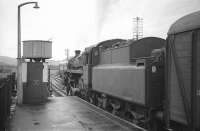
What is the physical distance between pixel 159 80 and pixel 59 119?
321 centimetres

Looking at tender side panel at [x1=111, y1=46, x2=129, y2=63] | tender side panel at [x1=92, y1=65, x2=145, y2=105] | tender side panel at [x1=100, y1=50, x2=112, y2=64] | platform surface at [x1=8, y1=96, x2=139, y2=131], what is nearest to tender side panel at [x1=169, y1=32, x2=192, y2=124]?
tender side panel at [x1=92, y1=65, x2=145, y2=105]

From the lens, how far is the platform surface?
6.81m

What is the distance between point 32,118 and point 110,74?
339 centimetres

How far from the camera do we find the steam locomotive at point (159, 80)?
5289mm

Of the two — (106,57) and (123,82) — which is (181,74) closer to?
(123,82)

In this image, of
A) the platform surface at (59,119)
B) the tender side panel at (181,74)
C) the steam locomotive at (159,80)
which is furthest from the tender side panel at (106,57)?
the tender side panel at (181,74)

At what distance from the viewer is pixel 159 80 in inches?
280

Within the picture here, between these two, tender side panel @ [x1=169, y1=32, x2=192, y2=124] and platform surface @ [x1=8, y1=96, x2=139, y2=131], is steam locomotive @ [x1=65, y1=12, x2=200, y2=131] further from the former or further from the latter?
platform surface @ [x1=8, y1=96, x2=139, y2=131]

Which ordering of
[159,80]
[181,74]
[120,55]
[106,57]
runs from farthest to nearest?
[106,57]
[120,55]
[159,80]
[181,74]

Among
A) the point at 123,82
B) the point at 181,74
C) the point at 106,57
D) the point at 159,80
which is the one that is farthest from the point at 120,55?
the point at 181,74

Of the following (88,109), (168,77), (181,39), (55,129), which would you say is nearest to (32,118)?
(55,129)

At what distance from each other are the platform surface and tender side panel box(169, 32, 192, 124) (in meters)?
1.50

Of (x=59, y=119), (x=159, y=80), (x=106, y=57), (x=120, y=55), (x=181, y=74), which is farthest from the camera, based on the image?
(x=106, y=57)

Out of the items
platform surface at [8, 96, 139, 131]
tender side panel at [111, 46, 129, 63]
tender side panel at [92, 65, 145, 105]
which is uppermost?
tender side panel at [111, 46, 129, 63]
